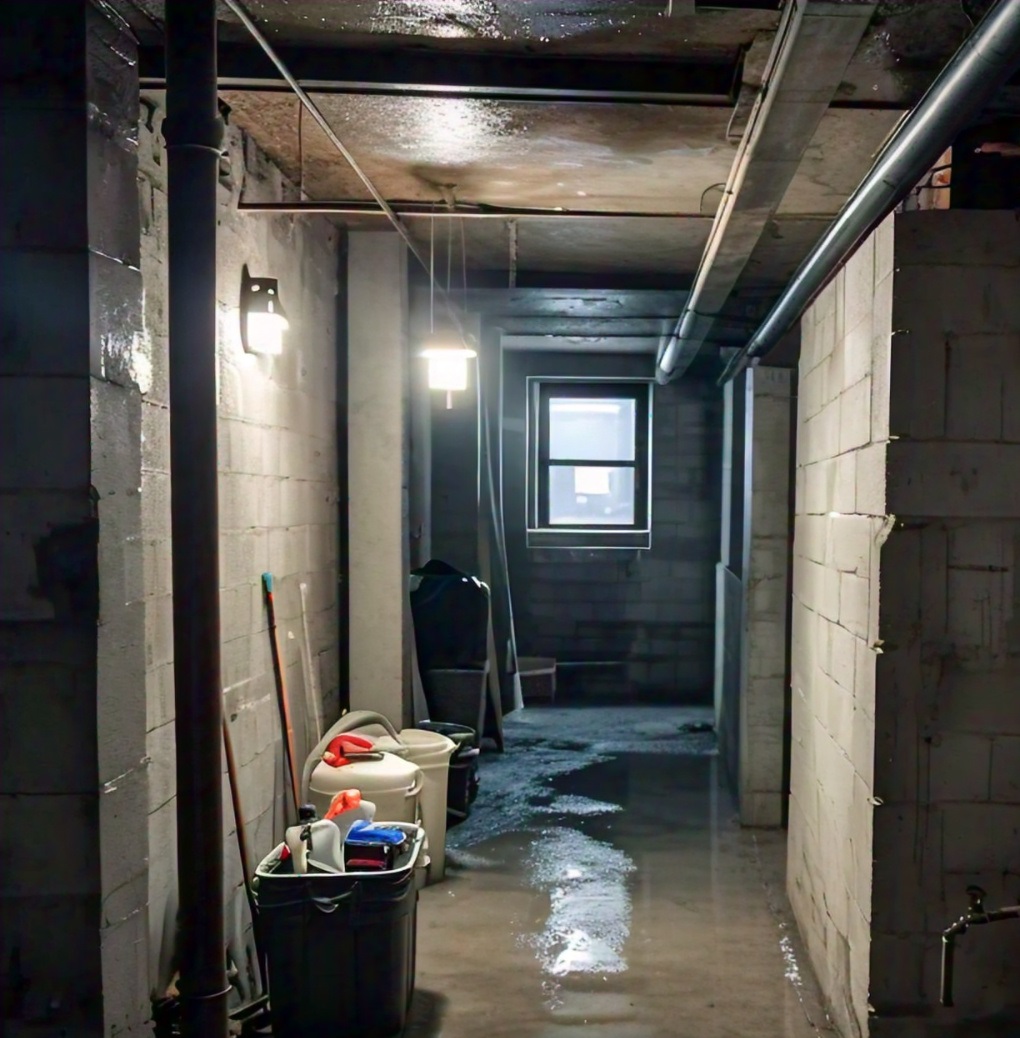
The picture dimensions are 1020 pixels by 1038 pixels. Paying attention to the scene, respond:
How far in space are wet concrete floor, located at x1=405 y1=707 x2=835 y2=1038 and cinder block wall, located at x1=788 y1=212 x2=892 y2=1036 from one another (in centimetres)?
30

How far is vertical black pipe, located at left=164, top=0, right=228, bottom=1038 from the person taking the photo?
2.21 metres

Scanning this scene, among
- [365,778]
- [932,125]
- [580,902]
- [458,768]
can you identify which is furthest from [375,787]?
[932,125]

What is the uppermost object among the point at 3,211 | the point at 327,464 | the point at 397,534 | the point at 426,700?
the point at 3,211

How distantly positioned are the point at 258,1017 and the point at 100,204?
97.9 inches

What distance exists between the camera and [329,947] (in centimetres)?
292

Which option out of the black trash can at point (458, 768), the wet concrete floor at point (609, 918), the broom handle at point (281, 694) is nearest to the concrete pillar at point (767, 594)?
the wet concrete floor at point (609, 918)

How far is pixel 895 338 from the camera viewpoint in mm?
2537

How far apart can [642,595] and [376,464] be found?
4.05 meters

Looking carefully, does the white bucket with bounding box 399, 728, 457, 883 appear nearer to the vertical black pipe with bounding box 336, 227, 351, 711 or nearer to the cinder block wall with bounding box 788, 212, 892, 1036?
the vertical black pipe with bounding box 336, 227, 351, 711

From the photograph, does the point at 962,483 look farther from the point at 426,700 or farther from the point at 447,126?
the point at 426,700

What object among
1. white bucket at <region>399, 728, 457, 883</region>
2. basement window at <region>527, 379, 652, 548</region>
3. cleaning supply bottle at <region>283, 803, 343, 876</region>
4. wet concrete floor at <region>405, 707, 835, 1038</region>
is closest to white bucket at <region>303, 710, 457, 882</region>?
white bucket at <region>399, 728, 457, 883</region>

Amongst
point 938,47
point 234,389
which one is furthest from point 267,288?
point 938,47

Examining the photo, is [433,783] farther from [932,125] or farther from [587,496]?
[587,496]

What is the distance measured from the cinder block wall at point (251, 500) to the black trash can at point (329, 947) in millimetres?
328
